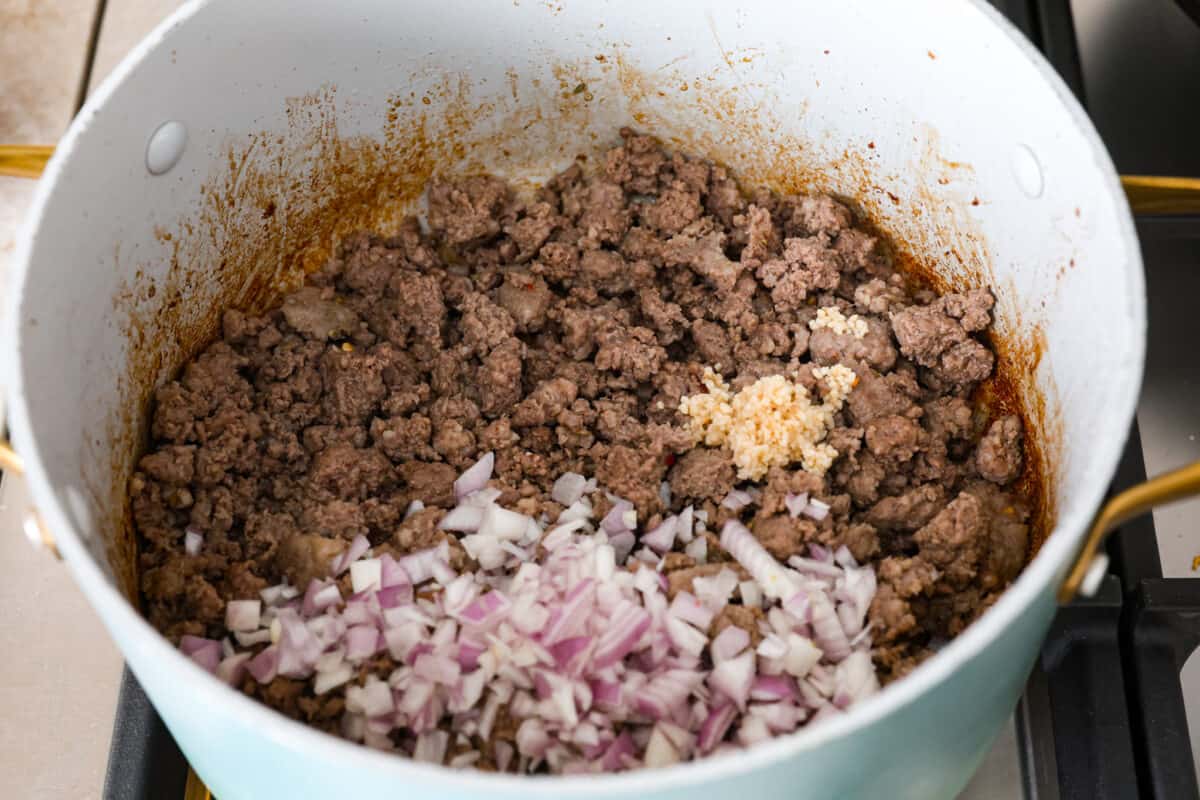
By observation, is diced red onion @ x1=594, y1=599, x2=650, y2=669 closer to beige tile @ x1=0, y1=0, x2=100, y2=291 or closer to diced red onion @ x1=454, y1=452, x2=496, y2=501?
diced red onion @ x1=454, y1=452, x2=496, y2=501

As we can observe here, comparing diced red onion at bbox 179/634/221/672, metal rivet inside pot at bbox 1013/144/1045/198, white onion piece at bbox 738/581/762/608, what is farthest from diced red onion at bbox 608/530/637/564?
metal rivet inside pot at bbox 1013/144/1045/198

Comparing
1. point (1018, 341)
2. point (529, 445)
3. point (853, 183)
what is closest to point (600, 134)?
point (853, 183)

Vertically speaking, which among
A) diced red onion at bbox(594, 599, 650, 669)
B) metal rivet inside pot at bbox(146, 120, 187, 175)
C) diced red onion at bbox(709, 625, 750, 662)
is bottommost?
diced red onion at bbox(709, 625, 750, 662)

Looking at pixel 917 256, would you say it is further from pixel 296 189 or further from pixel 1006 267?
pixel 296 189

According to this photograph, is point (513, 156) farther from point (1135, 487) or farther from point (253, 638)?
point (1135, 487)

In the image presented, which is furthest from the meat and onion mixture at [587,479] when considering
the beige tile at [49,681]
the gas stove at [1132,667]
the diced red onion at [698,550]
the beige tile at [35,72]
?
the beige tile at [35,72]

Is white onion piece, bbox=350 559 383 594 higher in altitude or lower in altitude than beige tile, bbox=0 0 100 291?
lower

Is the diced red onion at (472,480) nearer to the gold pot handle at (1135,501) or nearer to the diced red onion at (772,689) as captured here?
the diced red onion at (772,689)
